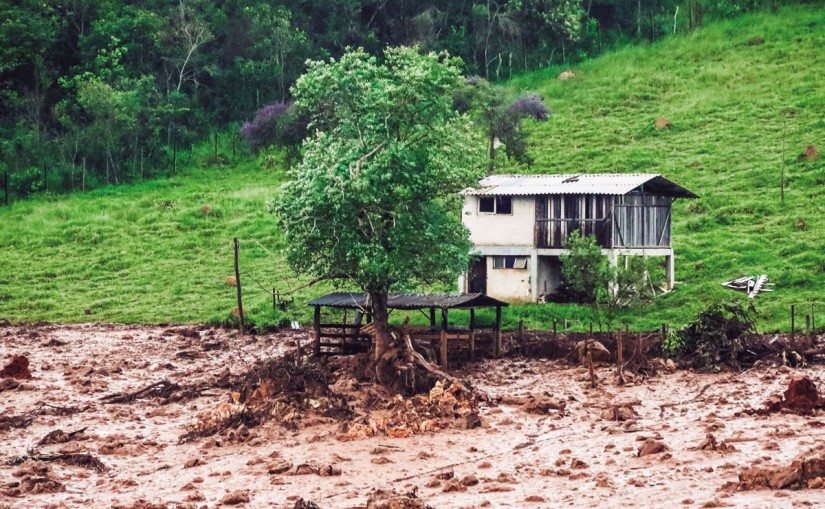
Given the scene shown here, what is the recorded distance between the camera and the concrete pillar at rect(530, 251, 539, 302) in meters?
46.3

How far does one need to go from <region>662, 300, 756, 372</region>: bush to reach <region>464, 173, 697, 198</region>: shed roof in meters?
10.9

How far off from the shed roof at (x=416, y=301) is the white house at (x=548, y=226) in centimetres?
757

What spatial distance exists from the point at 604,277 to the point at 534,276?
4.53 metres

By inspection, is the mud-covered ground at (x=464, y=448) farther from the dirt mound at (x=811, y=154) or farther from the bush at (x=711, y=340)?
the dirt mound at (x=811, y=154)

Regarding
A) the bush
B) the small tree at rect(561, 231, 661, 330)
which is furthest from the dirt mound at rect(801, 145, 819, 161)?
the bush

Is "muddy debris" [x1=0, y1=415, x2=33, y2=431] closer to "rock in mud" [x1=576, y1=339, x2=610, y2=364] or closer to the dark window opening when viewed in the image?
"rock in mud" [x1=576, y1=339, x2=610, y2=364]

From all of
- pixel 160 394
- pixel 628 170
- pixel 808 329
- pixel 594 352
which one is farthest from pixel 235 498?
pixel 628 170

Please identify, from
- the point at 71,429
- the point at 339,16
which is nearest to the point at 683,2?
the point at 339,16

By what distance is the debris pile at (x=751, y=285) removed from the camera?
1688 inches

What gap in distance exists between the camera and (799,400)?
26609 millimetres

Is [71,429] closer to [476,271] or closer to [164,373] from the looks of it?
[164,373]

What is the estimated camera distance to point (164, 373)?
37.7 meters

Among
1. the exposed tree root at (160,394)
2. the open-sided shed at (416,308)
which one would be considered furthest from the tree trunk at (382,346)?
the exposed tree root at (160,394)

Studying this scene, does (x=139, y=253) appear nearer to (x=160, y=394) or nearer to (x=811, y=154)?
(x=160, y=394)
